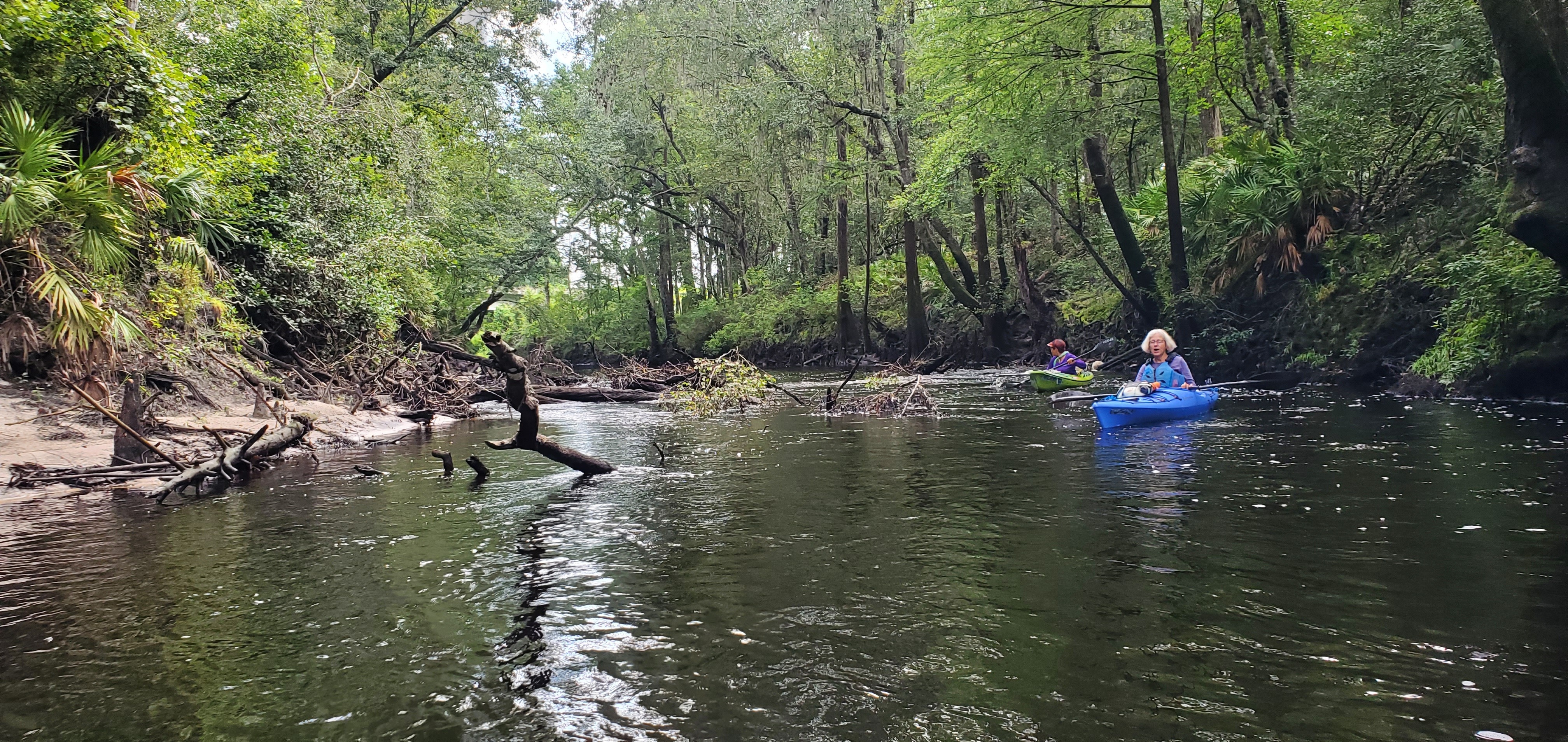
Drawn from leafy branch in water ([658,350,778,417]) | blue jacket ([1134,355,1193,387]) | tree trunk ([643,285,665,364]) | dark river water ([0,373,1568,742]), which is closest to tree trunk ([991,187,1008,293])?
leafy branch in water ([658,350,778,417])

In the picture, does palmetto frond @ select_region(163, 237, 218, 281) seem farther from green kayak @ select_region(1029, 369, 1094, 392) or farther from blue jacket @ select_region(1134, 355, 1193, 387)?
green kayak @ select_region(1029, 369, 1094, 392)

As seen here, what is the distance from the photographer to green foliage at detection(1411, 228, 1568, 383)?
11562 millimetres

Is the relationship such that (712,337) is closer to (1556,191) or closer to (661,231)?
(661,231)

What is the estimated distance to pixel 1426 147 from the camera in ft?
53.1

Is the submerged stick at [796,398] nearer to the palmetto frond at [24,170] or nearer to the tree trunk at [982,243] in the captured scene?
the tree trunk at [982,243]

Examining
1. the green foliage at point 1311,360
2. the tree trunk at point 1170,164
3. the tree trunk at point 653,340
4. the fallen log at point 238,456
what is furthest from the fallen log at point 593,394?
the tree trunk at point 653,340

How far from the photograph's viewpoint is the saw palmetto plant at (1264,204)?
56.6ft

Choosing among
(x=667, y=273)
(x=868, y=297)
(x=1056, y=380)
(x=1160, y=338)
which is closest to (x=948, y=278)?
(x=868, y=297)

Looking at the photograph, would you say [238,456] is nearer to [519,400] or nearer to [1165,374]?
[519,400]

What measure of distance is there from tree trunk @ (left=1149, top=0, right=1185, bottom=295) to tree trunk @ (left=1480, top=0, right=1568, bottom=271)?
8279mm

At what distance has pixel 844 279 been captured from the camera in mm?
32156

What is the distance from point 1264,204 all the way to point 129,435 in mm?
20048

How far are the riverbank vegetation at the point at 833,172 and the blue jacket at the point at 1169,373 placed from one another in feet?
12.7

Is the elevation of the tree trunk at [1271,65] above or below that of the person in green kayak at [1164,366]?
above
